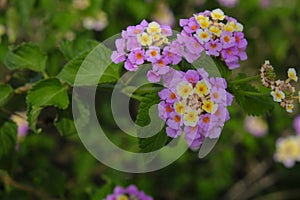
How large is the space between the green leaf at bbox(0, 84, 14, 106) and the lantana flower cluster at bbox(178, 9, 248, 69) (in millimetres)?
479

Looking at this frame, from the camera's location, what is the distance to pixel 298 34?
287 centimetres

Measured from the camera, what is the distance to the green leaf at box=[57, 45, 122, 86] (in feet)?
3.98

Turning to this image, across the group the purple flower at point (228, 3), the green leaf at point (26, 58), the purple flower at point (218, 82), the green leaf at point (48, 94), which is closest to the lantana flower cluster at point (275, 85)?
the purple flower at point (218, 82)

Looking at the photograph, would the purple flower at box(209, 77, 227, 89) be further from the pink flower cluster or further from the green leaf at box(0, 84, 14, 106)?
the green leaf at box(0, 84, 14, 106)

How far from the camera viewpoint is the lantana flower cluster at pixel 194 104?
3.51 ft

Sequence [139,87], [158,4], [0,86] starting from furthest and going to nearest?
[158,4], [0,86], [139,87]

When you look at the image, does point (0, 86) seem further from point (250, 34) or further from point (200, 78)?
point (250, 34)

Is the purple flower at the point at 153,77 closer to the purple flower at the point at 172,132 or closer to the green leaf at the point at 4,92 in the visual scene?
the purple flower at the point at 172,132

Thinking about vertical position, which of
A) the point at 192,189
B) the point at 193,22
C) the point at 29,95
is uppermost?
the point at 192,189

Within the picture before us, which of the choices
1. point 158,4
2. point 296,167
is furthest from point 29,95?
point 296,167

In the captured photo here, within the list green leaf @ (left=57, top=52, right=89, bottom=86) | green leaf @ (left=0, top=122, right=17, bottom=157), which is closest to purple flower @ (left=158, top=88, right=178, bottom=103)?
green leaf @ (left=57, top=52, right=89, bottom=86)

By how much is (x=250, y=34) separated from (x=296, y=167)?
722 millimetres

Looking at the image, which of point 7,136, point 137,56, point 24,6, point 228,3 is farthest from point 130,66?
Result: point 228,3

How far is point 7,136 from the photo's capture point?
1.44 m
